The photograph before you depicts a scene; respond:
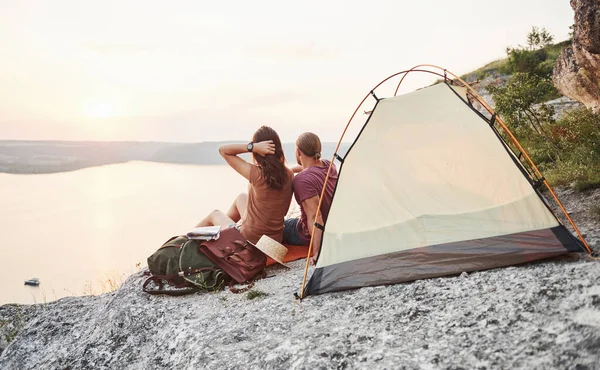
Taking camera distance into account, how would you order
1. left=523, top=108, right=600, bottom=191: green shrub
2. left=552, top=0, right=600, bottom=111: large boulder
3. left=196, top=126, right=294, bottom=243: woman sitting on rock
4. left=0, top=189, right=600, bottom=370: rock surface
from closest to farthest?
left=0, top=189, right=600, bottom=370: rock surface < left=196, top=126, right=294, bottom=243: woman sitting on rock < left=523, top=108, right=600, bottom=191: green shrub < left=552, top=0, right=600, bottom=111: large boulder

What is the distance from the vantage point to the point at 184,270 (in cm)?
529

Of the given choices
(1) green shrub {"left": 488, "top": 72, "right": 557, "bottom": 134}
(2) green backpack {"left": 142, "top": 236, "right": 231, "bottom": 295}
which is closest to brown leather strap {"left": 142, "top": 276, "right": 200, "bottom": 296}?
(2) green backpack {"left": 142, "top": 236, "right": 231, "bottom": 295}

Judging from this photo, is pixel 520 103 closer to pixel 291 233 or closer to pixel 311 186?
pixel 291 233

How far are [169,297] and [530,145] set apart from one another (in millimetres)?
10216

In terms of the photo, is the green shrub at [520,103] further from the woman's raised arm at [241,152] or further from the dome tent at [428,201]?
the woman's raised arm at [241,152]

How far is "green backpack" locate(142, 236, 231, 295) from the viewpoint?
→ 208 inches

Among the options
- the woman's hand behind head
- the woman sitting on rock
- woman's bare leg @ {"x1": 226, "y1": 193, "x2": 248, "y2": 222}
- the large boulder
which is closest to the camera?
the woman's hand behind head

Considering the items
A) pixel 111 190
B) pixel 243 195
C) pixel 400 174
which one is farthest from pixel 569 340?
pixel 111 190

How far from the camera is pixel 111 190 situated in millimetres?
64750

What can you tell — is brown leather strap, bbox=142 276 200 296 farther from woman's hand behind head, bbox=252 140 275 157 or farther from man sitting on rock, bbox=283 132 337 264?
woman's hand behind head, bbox=252 140 275 157

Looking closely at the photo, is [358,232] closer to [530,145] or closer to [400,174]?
[400,174]

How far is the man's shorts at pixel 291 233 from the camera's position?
6.26 metres

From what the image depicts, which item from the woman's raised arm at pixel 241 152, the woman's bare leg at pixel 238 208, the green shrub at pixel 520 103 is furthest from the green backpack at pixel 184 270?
the green shrub at pixel 520 103

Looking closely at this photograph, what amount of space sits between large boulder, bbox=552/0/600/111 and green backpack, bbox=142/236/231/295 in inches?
293
